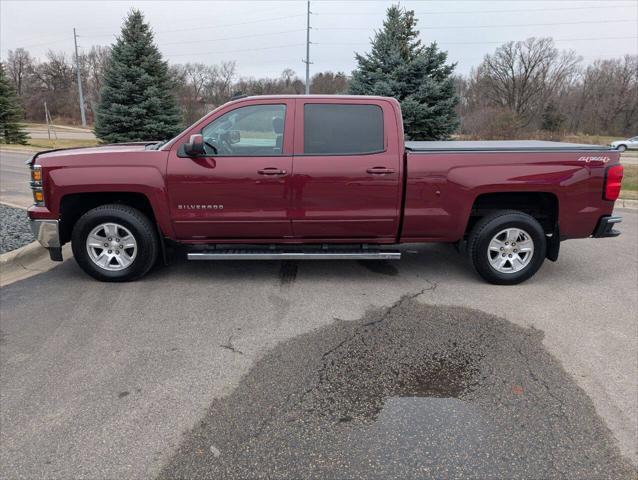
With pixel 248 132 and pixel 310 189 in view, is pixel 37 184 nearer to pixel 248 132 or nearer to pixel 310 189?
pixel 248 132

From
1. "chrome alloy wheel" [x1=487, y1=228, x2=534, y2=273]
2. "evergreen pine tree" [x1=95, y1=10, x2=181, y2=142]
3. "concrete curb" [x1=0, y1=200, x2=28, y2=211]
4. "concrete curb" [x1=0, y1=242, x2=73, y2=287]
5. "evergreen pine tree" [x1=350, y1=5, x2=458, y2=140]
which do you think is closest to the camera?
"chrome alloy wheel" [x1=487, y1=228, x2=534, y2=273]

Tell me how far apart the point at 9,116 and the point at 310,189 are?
3037 centimetres

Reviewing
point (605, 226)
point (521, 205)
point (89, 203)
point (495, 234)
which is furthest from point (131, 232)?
point (605, 226)

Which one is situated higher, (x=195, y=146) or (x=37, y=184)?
(x=195, y=146)

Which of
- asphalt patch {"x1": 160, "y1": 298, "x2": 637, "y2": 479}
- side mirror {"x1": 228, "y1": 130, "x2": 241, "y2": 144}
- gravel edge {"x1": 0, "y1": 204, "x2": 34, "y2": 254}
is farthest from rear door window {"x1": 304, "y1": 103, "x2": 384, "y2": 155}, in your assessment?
gravel edge {"x1": 0, "y1": 204, "x2": 34, "y2": 254}

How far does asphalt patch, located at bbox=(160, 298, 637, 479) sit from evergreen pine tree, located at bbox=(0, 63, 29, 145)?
31.1 m

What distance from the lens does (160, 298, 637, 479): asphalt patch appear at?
244 centimetres

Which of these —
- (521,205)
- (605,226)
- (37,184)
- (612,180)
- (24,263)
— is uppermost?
(612,180)

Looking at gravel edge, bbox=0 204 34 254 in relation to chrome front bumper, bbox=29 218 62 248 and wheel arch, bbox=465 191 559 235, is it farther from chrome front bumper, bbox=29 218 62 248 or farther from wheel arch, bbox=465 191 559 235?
wheel arch, bbox=465 191 559 235

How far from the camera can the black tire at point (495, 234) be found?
506 cm

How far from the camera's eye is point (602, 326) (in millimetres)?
4195

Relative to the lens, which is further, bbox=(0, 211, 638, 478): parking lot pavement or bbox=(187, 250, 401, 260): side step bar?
bbox=(187, 250, 401, 260): side step bar

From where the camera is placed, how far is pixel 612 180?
4918 mm

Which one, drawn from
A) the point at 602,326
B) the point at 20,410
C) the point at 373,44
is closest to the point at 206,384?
the point at 20,410
